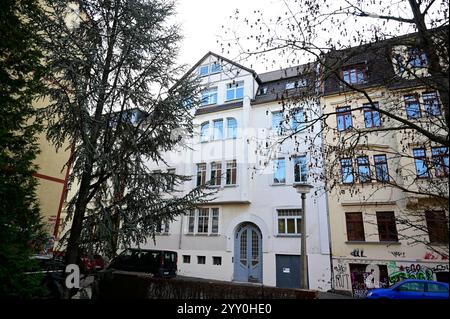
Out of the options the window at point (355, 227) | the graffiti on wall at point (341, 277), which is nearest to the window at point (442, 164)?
the window at point (355, 227)

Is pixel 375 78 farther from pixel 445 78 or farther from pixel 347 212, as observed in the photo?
pixel 347 212

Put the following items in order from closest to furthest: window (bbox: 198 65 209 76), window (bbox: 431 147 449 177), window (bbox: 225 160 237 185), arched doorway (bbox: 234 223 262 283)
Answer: window (bbox: 431 147 449 177) < arched doorway (bbox: 234 223 262 283) < window (bbox: 225 160 237 185) < window (bbox: 198 65 209 76)

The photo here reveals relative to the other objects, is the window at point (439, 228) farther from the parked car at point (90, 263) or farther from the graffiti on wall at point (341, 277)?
the graffiti on wall at point (341, 277)

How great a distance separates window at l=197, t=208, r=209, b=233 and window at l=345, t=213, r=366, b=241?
31.6ft

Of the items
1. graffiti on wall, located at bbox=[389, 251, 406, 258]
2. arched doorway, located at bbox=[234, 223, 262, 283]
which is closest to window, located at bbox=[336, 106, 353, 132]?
graffiti on wall, located at bbox=[389, 251, 406, 258]

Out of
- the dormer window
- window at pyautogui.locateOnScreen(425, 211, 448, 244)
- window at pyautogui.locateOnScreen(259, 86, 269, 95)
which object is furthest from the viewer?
the dormer window

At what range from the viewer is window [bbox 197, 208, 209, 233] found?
797 inches

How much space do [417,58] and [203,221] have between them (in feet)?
60.3

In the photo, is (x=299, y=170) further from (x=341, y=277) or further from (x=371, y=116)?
(x=371, y=116)

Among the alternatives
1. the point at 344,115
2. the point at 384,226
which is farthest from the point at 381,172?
the point at 384,226

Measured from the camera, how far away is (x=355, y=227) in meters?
15.6

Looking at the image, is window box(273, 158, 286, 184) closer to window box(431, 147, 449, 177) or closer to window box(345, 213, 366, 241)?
window box(345, 213, 366, 241)

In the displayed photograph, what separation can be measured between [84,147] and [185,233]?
1487cm
